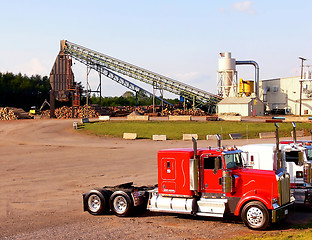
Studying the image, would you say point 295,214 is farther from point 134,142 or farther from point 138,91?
point 138,91

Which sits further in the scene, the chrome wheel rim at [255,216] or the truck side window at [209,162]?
the truck side window at [209,162]

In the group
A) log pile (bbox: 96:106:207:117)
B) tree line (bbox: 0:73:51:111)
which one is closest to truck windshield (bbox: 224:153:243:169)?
log pile (bbox: 96:106:207:117)

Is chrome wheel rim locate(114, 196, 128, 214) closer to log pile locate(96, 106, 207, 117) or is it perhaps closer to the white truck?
the white truck

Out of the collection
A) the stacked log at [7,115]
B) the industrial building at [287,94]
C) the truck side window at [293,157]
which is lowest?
the truck side window at [293,157]

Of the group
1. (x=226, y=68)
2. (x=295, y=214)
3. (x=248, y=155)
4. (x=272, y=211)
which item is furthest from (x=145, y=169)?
(x=226, y=68)

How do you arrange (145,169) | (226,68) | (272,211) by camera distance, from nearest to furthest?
1. (272,211)
2. (145,169)
3. (226,68)

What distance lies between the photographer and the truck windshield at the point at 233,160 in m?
14.9

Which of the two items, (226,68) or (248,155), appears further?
(226,68)

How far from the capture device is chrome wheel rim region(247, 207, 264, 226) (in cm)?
1402

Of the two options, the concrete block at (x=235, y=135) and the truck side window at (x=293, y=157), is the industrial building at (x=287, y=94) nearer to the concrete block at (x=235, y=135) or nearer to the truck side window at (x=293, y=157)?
the concrete block at (x=235, y=135)

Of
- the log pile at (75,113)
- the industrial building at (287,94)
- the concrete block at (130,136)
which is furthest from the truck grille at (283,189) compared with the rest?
the industrial building at (287,94)

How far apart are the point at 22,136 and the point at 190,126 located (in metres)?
21.0

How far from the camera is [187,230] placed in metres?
14.4

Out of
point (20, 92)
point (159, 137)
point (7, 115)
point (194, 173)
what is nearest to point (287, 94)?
point (159, 137)
